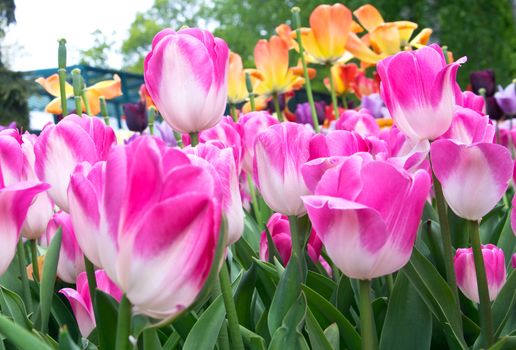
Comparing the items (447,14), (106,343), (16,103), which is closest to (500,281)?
(106,343)

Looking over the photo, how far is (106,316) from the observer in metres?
0.59

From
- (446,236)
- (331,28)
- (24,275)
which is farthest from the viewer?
(331,28)

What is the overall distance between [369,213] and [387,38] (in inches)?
66.4

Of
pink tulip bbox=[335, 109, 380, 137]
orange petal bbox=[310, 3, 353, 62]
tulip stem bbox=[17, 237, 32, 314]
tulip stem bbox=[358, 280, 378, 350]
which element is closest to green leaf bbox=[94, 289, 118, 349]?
tulip stem bbox=[358, 280, 378, 350]

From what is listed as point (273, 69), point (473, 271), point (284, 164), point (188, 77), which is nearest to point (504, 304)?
point (473, 271)

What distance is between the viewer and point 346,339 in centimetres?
78

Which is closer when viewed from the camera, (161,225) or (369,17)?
(161,225)

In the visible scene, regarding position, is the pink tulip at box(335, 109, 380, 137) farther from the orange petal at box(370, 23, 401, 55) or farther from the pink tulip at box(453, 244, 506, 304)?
the orange petal at box(370, 23, 401, 55)

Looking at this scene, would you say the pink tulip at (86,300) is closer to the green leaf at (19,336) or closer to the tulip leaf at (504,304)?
the green leaf at (19,336)

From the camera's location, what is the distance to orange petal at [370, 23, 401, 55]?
220 centimetres

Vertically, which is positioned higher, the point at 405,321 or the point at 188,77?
the point at 188,77

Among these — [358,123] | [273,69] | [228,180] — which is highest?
[228,180]

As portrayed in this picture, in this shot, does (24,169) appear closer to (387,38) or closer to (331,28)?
(331,28)

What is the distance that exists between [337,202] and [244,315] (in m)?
0.31
